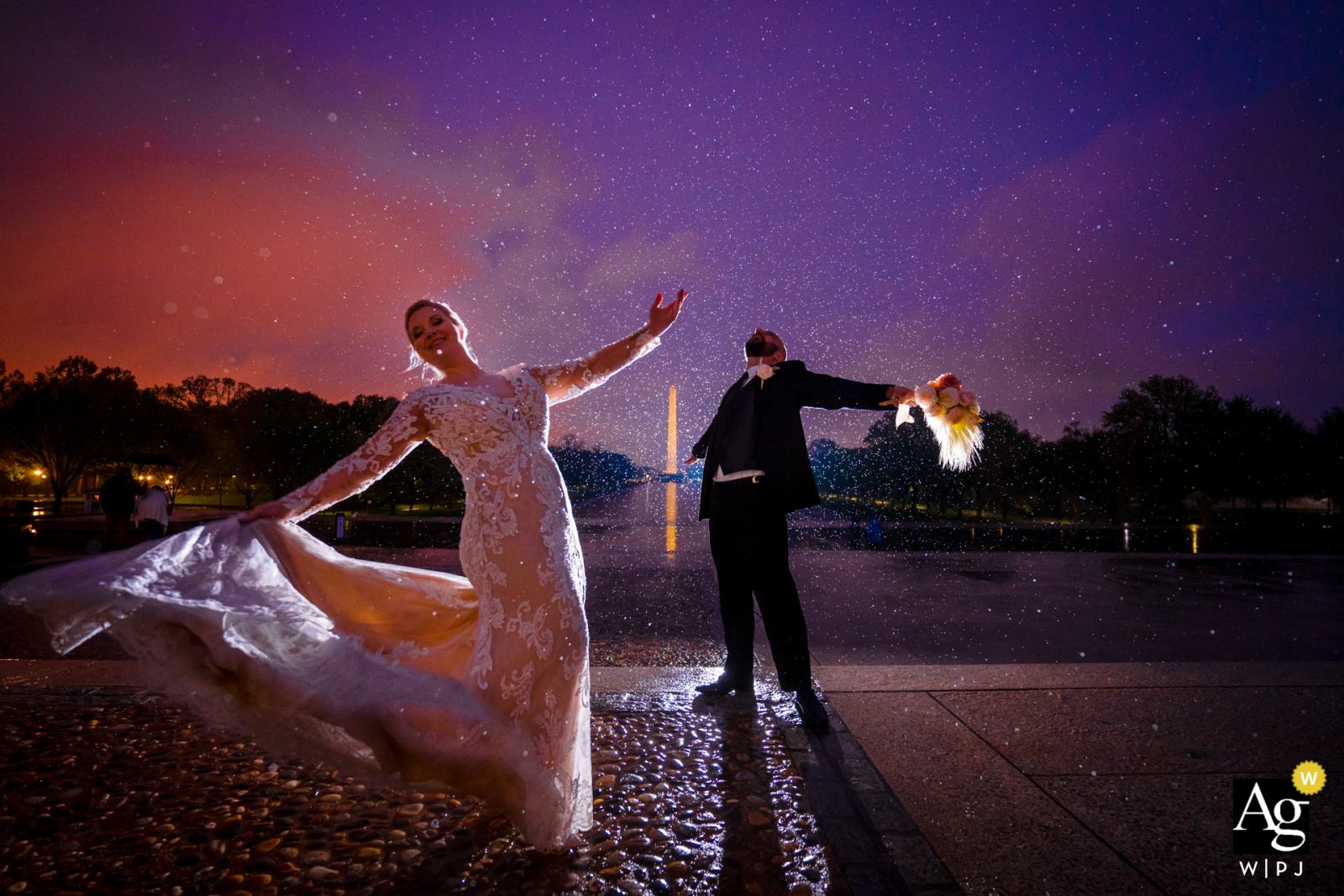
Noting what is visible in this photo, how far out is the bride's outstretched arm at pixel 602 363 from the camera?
3.16 meters

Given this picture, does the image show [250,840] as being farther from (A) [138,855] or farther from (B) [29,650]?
(B) [29,650]

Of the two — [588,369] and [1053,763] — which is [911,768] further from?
[588,369]

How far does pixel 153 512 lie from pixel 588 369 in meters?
15.1

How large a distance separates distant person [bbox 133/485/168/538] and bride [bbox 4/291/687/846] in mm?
14285

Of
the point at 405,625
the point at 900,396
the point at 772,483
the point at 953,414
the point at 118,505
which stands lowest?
the point at 118,505

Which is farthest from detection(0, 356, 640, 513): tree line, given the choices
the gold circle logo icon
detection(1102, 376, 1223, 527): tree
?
detection(1102, 376, 1223, 527): tree

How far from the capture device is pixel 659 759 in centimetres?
318

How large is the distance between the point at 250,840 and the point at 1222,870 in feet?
11.9

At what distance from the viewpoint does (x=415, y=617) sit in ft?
9.18

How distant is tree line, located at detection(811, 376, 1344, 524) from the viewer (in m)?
36.1

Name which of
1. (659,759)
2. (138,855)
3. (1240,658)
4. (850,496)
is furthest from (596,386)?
(850,496)

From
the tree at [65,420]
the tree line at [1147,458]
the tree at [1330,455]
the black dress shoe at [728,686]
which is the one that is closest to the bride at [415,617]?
the black dress shoe at [728,686]

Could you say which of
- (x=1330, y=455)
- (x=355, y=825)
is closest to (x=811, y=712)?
(x=355, y=825)

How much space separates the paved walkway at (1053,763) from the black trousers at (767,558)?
1.45 ft
